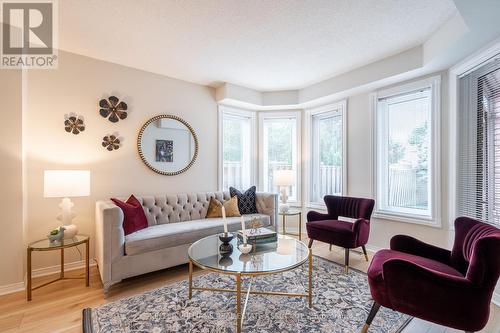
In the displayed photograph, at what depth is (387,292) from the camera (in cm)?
167

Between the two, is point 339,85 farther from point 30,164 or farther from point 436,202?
point 30,164

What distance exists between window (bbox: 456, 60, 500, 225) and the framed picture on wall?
3785 millimetres

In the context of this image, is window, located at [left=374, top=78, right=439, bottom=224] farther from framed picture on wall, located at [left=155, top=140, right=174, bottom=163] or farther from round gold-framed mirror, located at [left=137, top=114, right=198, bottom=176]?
framed picture on wall, located at [left=155, top=140, right=174, bottom=163]

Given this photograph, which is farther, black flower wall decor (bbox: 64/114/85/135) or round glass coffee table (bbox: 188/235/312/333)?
black flower wall decor (bbox: 64/114/85/135)

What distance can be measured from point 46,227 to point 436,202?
187 inches

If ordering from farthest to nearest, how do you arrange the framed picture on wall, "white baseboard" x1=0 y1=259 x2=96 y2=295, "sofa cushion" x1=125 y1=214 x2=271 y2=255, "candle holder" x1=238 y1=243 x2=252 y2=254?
the framed picture on wall < "sofa cushion" x1=125 y1=214 x2=271 y2=255 < "white baseboard" x1=0 y1=259 x2=96 y2=295 < "candle holder" x1=238 y1=243 x2=252 y2=254

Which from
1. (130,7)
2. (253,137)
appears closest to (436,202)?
(253,137)

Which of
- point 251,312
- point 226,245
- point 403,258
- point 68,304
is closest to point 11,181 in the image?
point 68,304

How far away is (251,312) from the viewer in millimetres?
2031

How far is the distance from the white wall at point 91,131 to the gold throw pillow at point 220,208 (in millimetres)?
514

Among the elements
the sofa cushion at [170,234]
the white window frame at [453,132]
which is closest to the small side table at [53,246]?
the sofa cushion at [170,234]

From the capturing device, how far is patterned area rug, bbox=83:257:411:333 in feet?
6.06

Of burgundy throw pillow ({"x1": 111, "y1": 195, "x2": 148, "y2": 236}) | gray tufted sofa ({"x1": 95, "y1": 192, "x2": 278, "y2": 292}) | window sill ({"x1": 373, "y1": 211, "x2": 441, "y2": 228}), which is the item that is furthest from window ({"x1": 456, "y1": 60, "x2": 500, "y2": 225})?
burgundy throw pillow ({"x1": 111, "y1": 195, "x2": 148, "y2": 236})

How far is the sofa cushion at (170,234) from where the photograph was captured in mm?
2512
